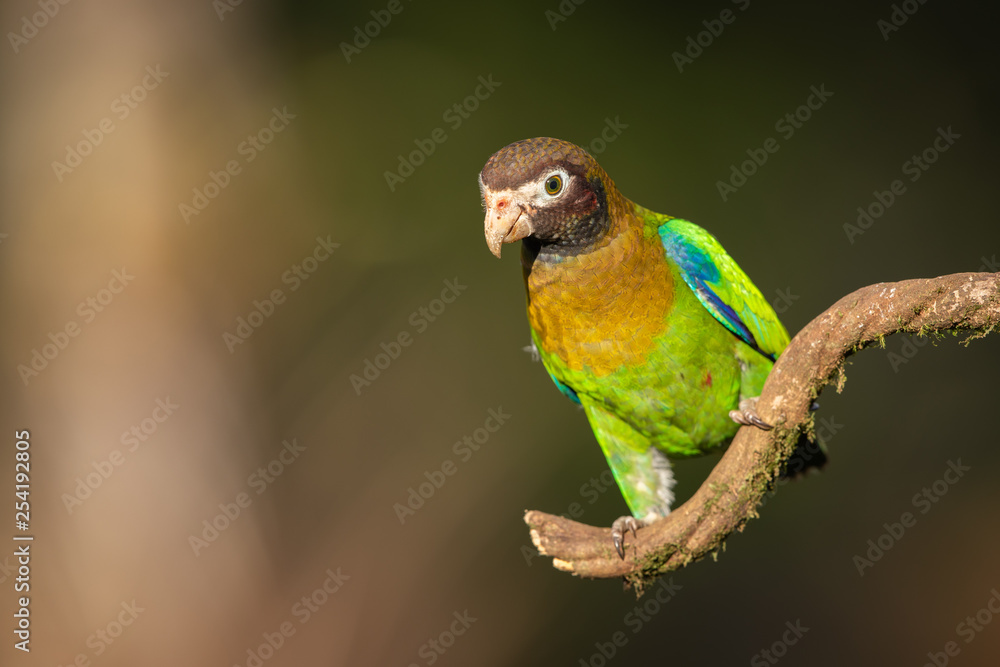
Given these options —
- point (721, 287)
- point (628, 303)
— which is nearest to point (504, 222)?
point (628, 303)

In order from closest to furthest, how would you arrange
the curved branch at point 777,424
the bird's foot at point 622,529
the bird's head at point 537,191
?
the curved branch at point 777,424, the bird's head at point 537,191, the bird's foot at point 622,529

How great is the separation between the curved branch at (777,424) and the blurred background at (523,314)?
3.58 meters

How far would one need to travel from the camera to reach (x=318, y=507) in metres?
6.54

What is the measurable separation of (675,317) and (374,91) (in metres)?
4.61

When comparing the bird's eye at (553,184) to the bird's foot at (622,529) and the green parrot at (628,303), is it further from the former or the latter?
the bird's foot at (622,529)

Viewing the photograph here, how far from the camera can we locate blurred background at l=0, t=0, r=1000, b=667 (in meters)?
6.32

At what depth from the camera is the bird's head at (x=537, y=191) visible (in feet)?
Result: 9.23

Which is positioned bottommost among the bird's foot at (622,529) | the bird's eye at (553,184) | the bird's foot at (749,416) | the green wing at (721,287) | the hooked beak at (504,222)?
the bird's foot at (622,529)

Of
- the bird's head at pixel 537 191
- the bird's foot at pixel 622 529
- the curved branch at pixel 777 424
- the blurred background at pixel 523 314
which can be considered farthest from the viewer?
the blurred background at pixel 523 314

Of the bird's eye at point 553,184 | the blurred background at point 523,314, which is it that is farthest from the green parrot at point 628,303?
the blurred background at point 523,314

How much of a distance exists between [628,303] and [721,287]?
1.55ft

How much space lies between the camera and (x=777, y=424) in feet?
9.36

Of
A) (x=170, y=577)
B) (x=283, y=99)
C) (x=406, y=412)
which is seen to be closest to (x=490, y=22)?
(x=283, y=99)

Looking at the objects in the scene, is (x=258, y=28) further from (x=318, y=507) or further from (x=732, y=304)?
(x=732, y=304)
